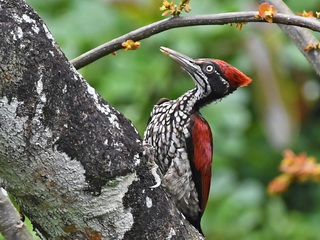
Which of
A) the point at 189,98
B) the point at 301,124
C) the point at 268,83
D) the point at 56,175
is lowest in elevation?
the point at 56,175

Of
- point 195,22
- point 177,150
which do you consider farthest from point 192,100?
point 195,22

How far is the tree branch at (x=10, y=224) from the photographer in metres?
3.09

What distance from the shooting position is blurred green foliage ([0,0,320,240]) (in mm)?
5793

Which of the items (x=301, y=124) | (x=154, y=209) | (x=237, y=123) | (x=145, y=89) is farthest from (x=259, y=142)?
(x=154, y=209)

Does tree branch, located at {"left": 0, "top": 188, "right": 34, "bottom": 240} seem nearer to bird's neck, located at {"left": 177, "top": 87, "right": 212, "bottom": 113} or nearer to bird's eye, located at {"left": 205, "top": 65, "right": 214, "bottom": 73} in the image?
bird's neck, located at {"left": 177, "top": 87, "right": 212, "bottom": 113}

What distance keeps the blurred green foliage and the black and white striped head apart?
1.47 meters

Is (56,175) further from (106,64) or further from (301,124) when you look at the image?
(301,124)

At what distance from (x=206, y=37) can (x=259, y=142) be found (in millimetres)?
1280

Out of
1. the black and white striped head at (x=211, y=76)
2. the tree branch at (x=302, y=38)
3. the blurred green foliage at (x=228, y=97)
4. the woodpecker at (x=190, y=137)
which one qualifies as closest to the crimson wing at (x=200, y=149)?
the woodpecker at (x=190, y=137)

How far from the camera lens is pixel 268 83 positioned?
605cm

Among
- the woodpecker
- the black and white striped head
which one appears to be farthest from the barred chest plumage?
the black and white striped head

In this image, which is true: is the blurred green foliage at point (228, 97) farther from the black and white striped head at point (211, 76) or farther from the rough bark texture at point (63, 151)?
the rough bark texture at point (63, 151)

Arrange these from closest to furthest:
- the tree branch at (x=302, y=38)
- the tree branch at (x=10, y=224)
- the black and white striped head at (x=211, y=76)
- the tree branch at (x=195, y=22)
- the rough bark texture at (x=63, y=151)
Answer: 1. the rough bark texture at (x=63, y=151)
2. the tree branch at (x=195, y=22)
3. the tree branch at (x=10, y=224)
4. the tree branch at (x=302, y=38)
5. the black and white striped head at (x=211, y=76)

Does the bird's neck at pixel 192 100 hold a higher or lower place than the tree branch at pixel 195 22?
higher
